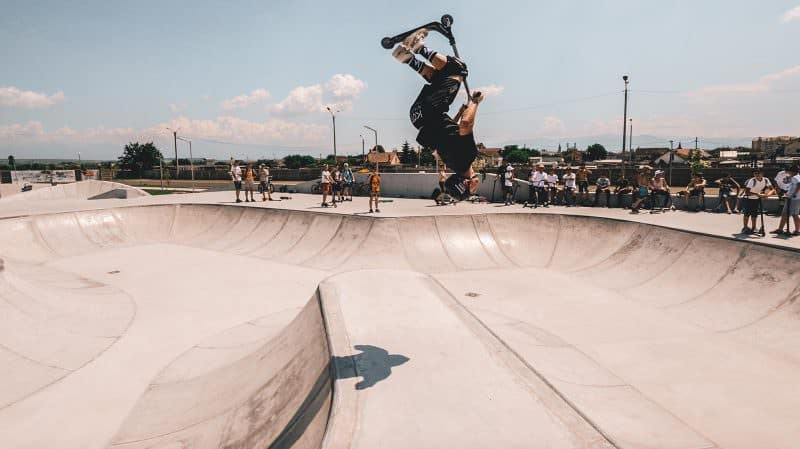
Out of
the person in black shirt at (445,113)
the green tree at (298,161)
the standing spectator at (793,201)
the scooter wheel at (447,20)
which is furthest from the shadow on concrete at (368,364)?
the green tree at (298,161)

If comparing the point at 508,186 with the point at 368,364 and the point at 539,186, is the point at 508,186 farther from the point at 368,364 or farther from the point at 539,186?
the point at 368,364

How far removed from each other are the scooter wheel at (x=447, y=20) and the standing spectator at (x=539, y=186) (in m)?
13.3

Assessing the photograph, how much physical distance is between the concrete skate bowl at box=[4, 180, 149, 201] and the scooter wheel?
27.5m

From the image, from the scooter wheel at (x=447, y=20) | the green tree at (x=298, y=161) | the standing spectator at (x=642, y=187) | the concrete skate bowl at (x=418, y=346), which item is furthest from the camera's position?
the green tree at (x=298, y=161)

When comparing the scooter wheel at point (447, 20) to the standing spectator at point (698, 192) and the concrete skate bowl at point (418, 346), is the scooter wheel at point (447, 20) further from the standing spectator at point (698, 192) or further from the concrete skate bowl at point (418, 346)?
the standing spectator at point (698, 192)

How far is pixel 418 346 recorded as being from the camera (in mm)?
5961

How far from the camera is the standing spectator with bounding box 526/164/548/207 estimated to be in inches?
712

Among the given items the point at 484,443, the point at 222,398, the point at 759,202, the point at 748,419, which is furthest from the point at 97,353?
the point at 759,202

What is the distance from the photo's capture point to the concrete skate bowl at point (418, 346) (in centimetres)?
472

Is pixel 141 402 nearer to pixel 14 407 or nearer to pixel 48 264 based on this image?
pixel 14 407

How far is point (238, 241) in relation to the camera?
17359 mm

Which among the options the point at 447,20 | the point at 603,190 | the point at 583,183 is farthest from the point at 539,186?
the point at 447,20

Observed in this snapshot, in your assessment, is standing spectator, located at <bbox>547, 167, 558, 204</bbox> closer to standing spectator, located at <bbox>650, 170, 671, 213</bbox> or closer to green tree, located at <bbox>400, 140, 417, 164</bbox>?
standing spectator, located at <bbox>650, 170, 671, 213</bbox>

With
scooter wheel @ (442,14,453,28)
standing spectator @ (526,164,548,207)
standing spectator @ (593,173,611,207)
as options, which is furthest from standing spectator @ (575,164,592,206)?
scooter wheel @ (442,14,453,28)
